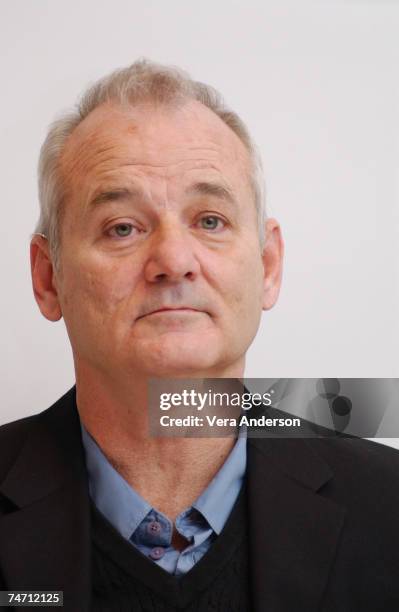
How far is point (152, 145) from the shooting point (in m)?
1.66

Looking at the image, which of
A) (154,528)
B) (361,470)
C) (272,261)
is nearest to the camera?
(154,528)

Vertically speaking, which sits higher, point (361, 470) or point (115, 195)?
point (115, 195)

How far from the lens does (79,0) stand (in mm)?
2297

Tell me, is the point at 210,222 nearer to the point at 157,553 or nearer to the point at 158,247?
the point at 158,247

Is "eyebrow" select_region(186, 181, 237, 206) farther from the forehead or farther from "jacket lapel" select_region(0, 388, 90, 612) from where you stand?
"jacket lapel" select_region(0, 388, 90, 612)

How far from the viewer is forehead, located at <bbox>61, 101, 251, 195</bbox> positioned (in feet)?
5.40

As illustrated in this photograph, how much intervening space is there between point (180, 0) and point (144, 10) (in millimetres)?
114

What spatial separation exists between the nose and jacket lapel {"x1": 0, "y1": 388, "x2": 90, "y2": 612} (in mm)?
462

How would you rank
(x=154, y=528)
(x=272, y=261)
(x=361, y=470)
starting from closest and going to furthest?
(x=154, y=528), (x=361, y=470), (x=272, y=261)

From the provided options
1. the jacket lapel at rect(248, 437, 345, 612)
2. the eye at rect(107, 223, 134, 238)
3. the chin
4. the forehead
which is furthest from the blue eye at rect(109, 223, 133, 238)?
the jacket lapel at rect(248, 437, 345, 612)

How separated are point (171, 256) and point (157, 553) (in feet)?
2.03

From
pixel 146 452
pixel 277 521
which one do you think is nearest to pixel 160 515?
pixel 146 452

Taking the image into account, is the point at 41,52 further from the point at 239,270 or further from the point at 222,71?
the point at 239,270

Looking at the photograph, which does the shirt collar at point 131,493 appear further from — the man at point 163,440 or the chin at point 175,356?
the chin at point 175,356
